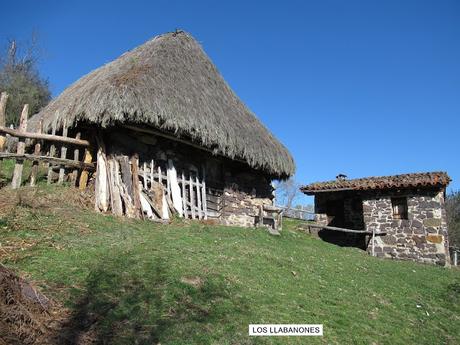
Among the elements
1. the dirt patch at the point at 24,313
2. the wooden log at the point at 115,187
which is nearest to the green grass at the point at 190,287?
the dirt patch at the point at 24,313

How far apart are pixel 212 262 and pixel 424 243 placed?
1047 centimetres

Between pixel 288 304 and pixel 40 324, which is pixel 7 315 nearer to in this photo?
pixel 40 324

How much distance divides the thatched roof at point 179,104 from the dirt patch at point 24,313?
209 inches

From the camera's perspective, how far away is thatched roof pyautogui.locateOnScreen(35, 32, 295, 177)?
8930mm

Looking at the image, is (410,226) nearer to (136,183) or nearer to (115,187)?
(136,183)

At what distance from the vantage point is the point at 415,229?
14.2 meters

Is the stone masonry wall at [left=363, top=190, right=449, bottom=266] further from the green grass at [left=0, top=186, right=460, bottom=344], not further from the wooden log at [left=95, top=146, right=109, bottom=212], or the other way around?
the wooden log at [left=95, top=146, right=109, bottom=212]

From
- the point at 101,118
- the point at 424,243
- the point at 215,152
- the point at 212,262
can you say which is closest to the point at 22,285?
the point at 212,262

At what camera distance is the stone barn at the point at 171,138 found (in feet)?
29.6

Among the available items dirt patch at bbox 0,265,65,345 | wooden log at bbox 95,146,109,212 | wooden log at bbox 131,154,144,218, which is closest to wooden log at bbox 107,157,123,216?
wooden log at bbox 95,146,109,212

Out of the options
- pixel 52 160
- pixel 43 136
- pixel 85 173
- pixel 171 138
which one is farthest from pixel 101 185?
pixel 171 138

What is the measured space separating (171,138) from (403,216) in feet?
30.6

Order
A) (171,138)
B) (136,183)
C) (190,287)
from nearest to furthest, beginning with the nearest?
(190,287)
(136,183)
(171,138)

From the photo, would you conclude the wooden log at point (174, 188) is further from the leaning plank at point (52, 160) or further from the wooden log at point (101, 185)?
the leaning plank at point (52, 160)
